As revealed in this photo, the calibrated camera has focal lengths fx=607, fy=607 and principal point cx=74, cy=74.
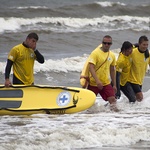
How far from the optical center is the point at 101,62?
11.0 metres

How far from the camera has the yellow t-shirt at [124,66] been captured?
1164 centimetres

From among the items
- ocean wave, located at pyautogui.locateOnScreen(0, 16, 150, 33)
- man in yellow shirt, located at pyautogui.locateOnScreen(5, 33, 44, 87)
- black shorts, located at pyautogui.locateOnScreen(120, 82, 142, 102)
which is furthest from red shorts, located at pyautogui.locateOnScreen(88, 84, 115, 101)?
ocean wave, located at pyautogui.locateOnScreen(0, 16, 150, 33)

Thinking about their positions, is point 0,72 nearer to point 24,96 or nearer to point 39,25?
point 24,96

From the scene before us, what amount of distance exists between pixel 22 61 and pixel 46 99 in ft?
2.71

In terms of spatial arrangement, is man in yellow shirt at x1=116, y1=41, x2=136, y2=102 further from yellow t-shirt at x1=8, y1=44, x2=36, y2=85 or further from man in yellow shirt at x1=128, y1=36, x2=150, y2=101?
yellow t-shirt at x1=8, y1=44, x2=36, y2=85

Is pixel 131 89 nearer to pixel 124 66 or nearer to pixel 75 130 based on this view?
pixel 124 66

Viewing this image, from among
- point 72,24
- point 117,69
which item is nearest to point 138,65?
point 117,69

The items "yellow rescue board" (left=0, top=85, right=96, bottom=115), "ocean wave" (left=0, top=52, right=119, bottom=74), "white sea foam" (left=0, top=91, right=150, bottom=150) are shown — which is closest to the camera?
"white sea foam" (left=0, top=91, right=150, bottom=150)

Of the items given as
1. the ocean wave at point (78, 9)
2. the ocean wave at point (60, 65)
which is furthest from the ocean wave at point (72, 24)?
the ocean wave at point (60, 65)

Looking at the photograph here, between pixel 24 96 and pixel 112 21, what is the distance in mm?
22545

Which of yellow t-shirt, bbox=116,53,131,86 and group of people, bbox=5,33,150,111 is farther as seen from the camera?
A: yellow t-shirt, bbox=116,53,131,86

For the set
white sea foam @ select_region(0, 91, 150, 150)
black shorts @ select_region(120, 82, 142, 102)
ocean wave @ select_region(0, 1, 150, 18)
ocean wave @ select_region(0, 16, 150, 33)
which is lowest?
white sea foam @ select_region(0, 91, 150, 150)

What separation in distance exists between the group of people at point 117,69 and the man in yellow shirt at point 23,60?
1.05m

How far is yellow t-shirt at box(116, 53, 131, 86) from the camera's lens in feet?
38.2
